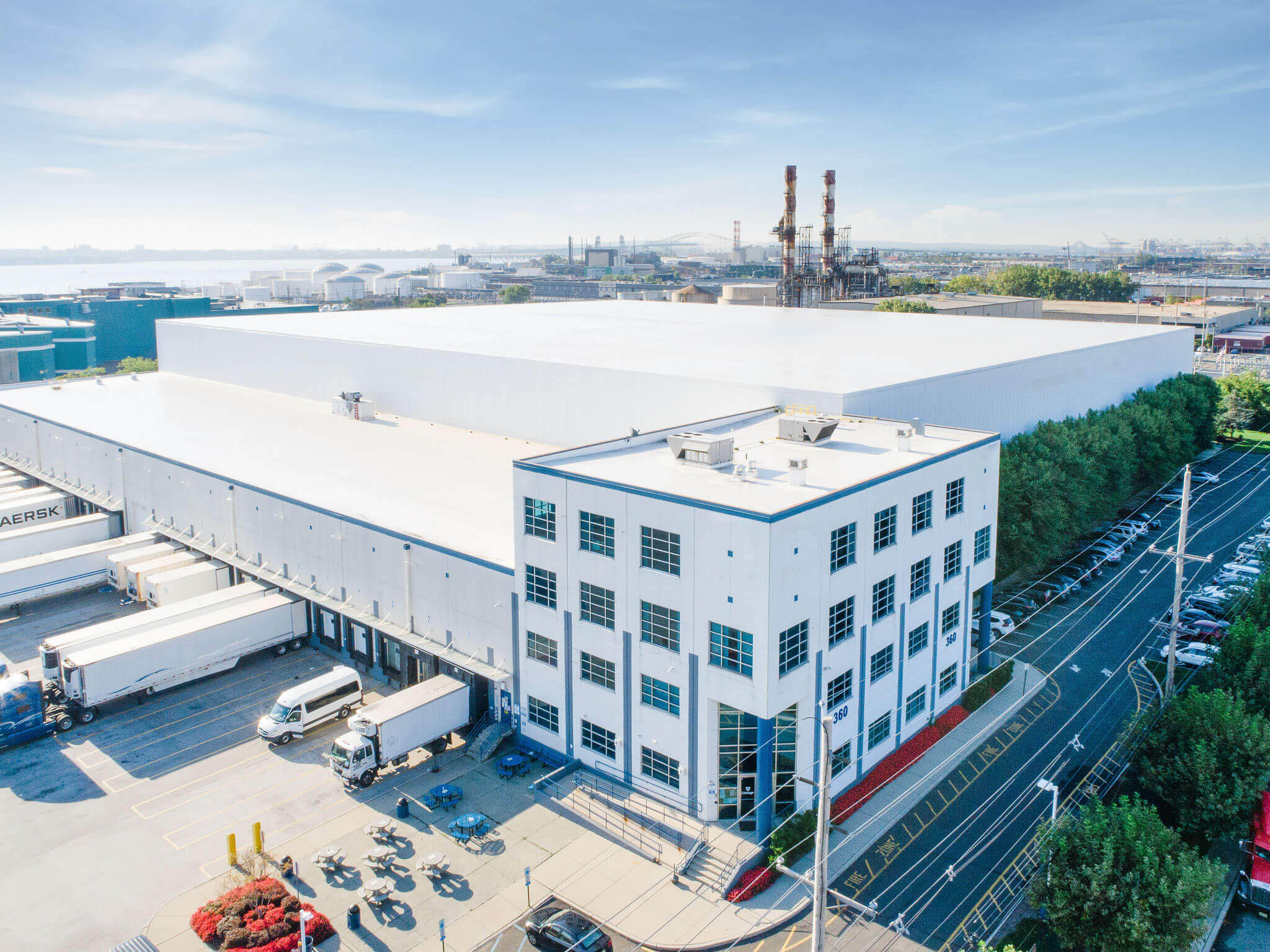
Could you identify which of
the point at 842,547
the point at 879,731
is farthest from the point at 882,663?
the point at 842,547

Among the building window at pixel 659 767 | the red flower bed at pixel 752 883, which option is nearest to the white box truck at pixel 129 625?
the building window at pixel 659 767

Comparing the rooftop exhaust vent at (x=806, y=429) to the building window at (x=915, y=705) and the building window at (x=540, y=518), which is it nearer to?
the building window at (x=915, y=705)

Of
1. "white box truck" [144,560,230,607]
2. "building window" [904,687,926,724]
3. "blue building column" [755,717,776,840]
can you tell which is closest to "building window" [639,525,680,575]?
"blue building column" [755,717,776,840]

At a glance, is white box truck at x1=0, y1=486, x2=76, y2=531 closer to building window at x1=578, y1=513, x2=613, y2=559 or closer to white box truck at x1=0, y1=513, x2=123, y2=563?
white box truck at x1=0, y1=513, x2=123, y2=563

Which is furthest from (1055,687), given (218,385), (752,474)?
(218,385)

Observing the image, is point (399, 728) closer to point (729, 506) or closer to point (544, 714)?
point (544, 714)

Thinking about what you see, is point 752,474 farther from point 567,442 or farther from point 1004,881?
point 567,442

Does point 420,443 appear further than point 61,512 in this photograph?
No
